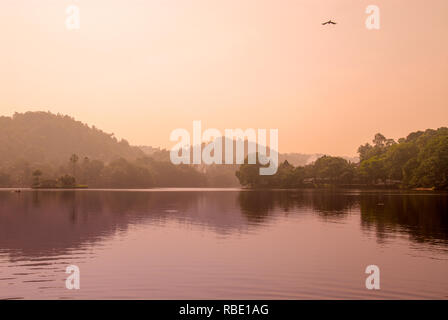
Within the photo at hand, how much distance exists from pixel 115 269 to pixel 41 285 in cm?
488

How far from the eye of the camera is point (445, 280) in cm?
2328

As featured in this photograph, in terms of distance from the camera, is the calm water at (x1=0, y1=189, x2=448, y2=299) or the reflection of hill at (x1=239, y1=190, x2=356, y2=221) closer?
the calm water at (x1=0, y1=189, x2=448, y2=299)

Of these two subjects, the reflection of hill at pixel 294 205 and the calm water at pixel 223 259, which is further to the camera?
the reflection of hill at pixel 294 205

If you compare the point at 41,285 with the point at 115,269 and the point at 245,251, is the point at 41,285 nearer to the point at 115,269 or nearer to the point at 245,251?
the point at 115,269

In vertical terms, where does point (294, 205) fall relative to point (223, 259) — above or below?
below

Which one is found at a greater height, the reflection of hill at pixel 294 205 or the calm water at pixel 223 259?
the calm water at pixel 223 259

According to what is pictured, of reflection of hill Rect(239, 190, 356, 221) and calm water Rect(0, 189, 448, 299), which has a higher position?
calm water Rect(0, 189, 448, 299)

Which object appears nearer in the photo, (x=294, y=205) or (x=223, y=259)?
(x=223, y=259)
